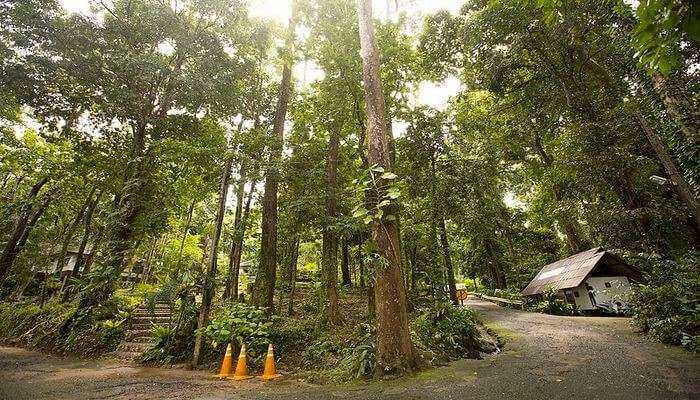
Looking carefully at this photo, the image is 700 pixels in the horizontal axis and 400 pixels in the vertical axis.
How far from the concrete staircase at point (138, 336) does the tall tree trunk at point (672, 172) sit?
51.4ft

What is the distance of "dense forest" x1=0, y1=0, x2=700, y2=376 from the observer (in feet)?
28.5

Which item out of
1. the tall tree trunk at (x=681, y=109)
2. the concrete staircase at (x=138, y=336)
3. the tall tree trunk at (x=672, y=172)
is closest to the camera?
the tall tree trunk at (x=681, y=109)

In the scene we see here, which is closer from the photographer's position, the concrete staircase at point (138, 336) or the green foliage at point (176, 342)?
the green foliage at point (176, 342)

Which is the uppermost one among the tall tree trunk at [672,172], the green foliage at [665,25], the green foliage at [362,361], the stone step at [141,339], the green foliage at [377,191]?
the tall tree trunk at [672,172]

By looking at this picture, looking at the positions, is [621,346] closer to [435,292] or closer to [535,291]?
[435,292]

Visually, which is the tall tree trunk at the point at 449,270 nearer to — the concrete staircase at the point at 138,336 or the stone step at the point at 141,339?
the concrete staircase at the point at 138,336

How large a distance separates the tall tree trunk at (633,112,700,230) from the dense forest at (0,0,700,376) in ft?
0.19

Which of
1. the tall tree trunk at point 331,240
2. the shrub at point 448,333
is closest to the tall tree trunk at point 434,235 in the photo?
the shrub at point 448,333

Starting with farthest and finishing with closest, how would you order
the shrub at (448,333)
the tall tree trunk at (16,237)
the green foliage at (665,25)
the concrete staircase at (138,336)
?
Answer: 1. the tall tree trunk at (16,237)
2. the concrete staircase at (138,336)
3. the shrub at (448,333)
4. the green foliage at (665,25)

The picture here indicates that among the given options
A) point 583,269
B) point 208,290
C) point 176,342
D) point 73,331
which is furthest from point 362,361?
point 583,269

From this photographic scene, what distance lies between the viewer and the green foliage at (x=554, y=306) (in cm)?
1831

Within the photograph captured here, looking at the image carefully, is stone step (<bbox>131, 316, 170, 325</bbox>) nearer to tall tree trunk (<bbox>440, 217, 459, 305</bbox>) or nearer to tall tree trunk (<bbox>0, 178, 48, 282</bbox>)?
tall tree trunk (<bbox>0, 178, 48, 282</bbox>)

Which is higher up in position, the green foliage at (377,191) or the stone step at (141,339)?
the green foliage at (377,191)

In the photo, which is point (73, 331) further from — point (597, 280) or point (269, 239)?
Result: point (597, 280)
